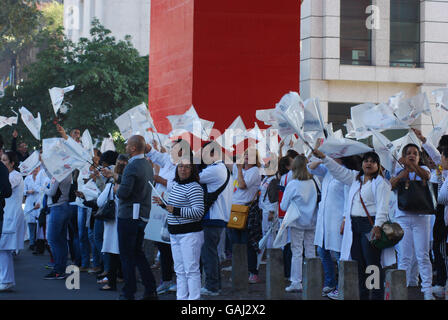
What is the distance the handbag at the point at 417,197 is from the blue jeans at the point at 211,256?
2468 mm

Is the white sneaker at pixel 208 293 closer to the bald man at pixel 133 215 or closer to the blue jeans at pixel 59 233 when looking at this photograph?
the bald man at pixel 133 215

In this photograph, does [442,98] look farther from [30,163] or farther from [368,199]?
[30,163]

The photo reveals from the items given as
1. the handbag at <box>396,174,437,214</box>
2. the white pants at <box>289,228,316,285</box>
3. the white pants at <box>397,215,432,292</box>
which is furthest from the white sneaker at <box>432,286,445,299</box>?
the white pants at <box>289,228,316,285</box>

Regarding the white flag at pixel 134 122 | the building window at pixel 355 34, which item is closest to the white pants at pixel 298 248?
the white flag at pixel 134 122

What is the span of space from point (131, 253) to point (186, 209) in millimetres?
1091

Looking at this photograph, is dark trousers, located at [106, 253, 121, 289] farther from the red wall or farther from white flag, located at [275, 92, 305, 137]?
the red wall

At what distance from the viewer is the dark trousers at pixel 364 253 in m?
7.80

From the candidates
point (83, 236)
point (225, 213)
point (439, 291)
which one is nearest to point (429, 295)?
point (439, 291)

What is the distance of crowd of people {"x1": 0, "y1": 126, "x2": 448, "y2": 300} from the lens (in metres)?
8.25

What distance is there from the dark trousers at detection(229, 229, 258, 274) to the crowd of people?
2 cm

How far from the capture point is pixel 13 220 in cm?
1048
